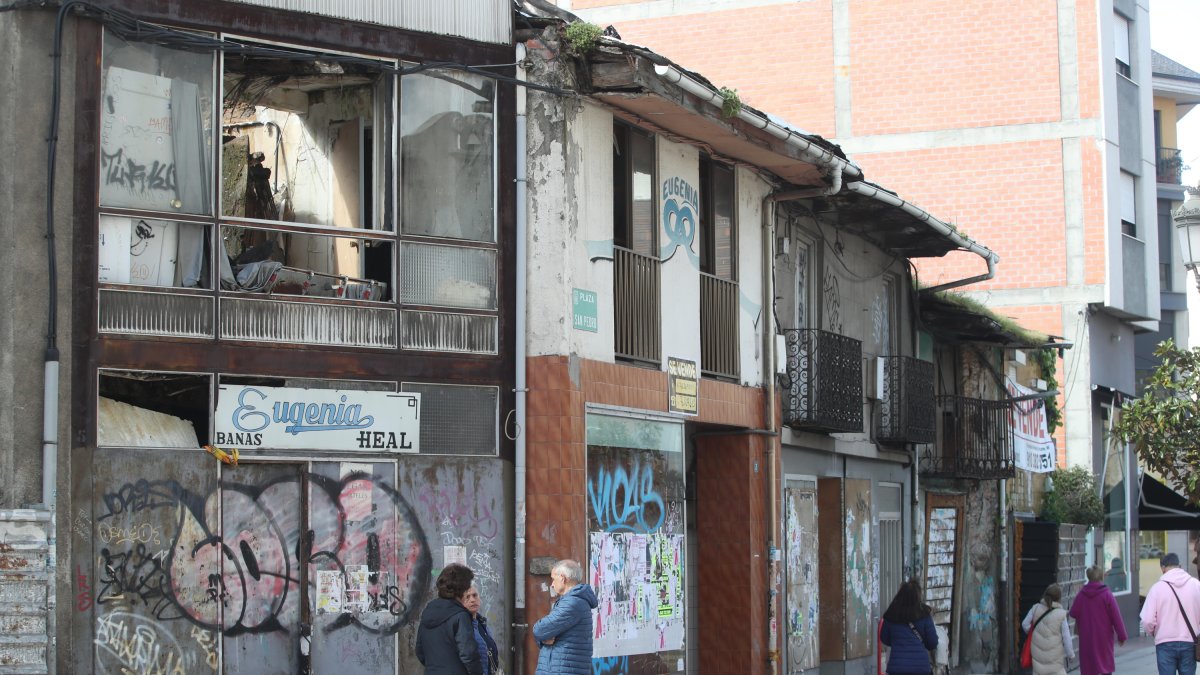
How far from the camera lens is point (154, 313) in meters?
11.6

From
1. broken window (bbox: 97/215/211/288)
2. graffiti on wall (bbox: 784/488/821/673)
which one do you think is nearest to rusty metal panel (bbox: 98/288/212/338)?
broken window (bbox: 97/215/211/288)

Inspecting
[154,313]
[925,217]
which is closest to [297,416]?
[154,313]

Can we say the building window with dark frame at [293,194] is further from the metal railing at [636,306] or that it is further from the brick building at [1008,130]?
the brick building at [1008,130]

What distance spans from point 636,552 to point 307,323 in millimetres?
4091

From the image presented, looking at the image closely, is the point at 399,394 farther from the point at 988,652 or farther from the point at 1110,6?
the point at 1110,6

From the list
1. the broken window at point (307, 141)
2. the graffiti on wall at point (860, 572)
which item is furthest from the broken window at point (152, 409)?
the graffiti on wall at point (860, 572)

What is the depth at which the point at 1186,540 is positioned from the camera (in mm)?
44250

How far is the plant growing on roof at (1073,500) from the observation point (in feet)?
89.1

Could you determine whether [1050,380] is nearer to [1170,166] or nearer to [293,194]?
[293,194]

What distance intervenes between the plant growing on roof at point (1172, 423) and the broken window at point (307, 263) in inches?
333

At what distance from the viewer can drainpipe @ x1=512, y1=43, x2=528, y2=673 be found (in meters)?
12.9

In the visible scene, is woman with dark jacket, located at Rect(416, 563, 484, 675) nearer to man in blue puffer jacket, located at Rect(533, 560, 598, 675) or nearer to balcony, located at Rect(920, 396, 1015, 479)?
man in blue puffer jacket, located at Rect(533, 560, 598, 675)

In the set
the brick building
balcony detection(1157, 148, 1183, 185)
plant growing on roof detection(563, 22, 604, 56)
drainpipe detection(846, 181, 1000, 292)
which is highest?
balcony detection(1157, 148, 1183, 185)

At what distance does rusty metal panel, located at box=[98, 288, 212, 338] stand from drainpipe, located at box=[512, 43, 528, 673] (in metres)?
2.61
